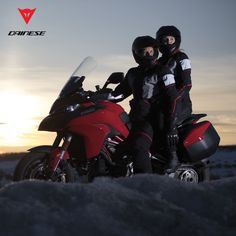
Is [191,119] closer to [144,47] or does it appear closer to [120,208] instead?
[144,47]

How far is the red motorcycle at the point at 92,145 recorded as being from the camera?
6.26m

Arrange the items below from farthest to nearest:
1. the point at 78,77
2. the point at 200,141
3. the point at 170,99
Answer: the point at 78,77 → the point at 200,141 → the point at 170,99

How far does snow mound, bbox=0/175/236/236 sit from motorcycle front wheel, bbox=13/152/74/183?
13.0 ft

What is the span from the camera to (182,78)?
660cm

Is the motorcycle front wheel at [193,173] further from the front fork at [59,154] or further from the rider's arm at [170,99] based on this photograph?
the front fork at [59,154]

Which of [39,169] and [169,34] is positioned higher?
[169,34]

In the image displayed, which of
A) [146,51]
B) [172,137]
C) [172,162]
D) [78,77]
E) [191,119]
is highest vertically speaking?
[146,51]

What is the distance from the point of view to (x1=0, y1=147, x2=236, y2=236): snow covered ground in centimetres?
195

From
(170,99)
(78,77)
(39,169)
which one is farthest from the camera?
(78,77)

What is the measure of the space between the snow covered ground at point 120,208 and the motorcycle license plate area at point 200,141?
404 centimetres

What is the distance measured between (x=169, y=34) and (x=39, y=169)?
243 centimetres

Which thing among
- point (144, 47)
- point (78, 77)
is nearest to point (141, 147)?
point (144, 47)

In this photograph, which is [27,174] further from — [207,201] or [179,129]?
[207,201]

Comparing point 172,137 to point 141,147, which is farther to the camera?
point 172,137
